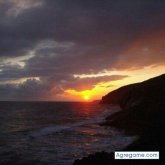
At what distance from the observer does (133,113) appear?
7531 centimetres

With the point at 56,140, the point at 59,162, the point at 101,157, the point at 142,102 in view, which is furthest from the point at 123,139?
the point at 142,102

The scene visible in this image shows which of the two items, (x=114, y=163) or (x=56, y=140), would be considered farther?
(x=56, y=140)

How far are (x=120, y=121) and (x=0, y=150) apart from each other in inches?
1483

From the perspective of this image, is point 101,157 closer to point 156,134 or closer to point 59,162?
point 59,162

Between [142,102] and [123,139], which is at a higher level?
[142,102]

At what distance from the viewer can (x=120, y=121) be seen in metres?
75.9

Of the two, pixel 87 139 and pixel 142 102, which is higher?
pixel 142 102

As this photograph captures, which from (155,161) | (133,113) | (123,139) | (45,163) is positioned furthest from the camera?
(133,113)

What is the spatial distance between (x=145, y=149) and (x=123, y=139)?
20002 millimetres

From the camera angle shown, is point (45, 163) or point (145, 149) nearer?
point (145, 149)

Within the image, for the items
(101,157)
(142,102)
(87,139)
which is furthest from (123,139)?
(142,102)

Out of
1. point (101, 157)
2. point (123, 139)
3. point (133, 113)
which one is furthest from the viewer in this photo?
point (133, 113)

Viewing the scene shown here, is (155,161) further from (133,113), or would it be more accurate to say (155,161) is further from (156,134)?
(133,113)

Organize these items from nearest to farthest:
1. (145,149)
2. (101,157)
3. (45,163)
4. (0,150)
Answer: (101,157) < (145,149) < (45,163) < (0,150)
